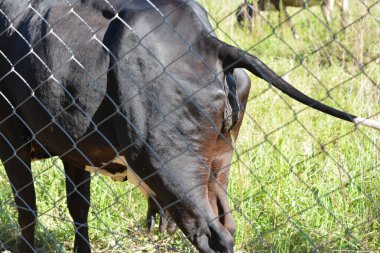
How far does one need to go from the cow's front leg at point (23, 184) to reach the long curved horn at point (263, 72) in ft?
4.54

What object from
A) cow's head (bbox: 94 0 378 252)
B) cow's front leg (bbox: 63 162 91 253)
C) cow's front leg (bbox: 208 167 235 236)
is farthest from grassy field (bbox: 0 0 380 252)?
cow's head (bbox: 94 0 378 252)

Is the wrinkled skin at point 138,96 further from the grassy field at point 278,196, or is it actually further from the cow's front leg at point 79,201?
the cow's front leg at point 79,201

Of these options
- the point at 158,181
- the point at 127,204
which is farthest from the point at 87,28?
the point at 127,204

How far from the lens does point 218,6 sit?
7.95 metres

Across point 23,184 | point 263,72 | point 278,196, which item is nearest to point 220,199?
point 263,72

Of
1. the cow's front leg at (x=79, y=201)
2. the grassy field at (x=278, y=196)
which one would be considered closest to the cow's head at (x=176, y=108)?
the grassy field at (x=278, y=196)

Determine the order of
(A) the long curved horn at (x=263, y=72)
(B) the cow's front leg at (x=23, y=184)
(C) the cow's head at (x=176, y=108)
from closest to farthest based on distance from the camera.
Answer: (A) the long curved horn at (x=263, y=72)
(C) the cow's head at (x=176, y=108)
(B) the cow's front leg at (x=23, y=184)

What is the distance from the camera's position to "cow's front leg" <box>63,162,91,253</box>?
4164 millimetres

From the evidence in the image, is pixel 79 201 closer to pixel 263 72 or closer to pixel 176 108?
pixel 176 108

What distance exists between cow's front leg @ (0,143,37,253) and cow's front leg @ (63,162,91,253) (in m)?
0.28

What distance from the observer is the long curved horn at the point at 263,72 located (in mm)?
2564

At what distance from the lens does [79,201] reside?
4.27 m

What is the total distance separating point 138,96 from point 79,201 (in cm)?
142

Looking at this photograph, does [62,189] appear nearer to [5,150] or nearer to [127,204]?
[127,204]
